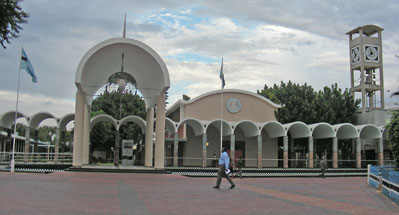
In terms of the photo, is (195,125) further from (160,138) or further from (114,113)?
(114,113)

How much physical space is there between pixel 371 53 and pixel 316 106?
9541mm

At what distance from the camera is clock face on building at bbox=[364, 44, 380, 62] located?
45.5m

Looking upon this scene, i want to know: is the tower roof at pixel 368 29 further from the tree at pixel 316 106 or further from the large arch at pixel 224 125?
the large arch at pixel 224 125

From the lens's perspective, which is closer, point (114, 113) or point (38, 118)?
point (38, 118)

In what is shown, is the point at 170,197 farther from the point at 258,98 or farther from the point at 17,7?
the point at 258,98

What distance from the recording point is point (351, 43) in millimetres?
47281

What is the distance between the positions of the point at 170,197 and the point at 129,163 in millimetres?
21779

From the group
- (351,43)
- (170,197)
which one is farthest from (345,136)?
(170,197)

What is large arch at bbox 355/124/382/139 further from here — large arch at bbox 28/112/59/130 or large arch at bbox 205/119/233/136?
large arch at bbox 28/112/59/130

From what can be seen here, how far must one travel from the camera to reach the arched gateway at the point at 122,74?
24.3m

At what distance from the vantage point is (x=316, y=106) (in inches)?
1703

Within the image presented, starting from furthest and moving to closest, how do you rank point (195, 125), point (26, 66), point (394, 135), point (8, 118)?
point (195, 125), point (8, 118), point (26, 66), point (394, 135)

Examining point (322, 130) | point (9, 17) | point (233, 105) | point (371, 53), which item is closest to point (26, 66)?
point (9, 17)

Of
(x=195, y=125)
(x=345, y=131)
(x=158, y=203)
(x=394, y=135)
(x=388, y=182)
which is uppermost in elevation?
(x=195, y=125)
